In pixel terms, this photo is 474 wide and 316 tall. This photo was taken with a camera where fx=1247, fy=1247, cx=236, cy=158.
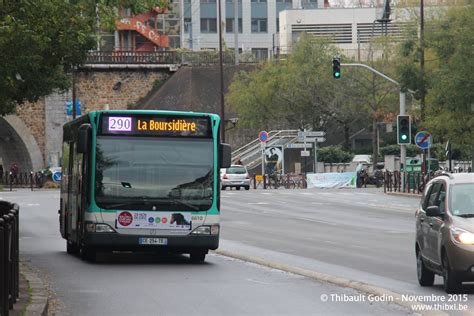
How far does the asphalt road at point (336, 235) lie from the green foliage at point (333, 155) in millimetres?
28715

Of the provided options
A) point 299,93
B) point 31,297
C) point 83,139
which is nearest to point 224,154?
point 83,139

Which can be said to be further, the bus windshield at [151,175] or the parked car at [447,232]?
the bus windshield at [151,175]

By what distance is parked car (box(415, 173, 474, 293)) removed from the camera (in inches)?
599

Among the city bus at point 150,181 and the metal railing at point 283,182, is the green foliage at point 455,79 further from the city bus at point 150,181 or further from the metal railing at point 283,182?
the city bus at point 150,181

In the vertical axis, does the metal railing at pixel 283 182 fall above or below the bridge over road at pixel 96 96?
below

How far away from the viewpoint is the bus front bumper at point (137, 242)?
21.0m

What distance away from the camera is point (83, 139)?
832 inches

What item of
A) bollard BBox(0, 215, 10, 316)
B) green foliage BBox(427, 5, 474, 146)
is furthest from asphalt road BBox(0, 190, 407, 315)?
green foliage BBox(427, 5, 474, 146)

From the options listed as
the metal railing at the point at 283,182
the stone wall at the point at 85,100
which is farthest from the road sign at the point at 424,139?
the stone wall at the point at 85,100

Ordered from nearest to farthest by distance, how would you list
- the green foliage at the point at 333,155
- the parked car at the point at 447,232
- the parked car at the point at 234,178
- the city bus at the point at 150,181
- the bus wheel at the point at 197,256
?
the parked car at the point at 447,232
the city bus at the point at 150,181
the bus wheel at the point at 197,256
the parked car at the point at 234,178
the green foliage at the point at 333,155

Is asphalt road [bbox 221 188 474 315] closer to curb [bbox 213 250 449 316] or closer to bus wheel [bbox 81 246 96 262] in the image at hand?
curb [bbox 213 250 449 316]

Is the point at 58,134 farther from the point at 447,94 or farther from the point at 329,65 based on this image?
the point at 447,94

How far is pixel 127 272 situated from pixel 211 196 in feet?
7.62

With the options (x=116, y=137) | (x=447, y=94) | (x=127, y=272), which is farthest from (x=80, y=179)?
(x=447, y=94)
